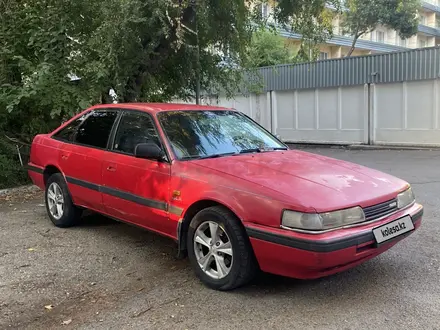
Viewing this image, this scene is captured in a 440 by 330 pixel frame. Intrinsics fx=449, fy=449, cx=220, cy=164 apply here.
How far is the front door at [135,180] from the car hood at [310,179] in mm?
541

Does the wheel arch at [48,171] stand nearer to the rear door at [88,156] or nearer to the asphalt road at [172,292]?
the rear door at [88,156]

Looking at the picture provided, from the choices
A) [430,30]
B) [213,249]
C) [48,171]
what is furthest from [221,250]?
[430,30]

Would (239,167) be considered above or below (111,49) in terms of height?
below

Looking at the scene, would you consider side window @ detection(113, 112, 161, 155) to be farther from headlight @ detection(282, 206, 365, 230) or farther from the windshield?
headlight @ detection(282, 206, 365, 230)

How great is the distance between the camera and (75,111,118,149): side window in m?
5.27

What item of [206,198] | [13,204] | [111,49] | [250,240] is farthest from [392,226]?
[13,204]

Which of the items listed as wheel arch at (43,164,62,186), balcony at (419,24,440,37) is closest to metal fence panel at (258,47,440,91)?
wheel arch at (43,164,62,186)

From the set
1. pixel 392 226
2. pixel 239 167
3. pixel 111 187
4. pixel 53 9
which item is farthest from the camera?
pixel 53 9

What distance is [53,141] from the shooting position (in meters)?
6.07

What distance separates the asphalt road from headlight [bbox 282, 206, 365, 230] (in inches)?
26.1

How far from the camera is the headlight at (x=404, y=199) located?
3927 millimetres

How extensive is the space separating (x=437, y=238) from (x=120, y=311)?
365 cm

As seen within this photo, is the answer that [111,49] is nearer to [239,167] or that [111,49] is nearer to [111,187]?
[111,187]

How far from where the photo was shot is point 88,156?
208 inches
